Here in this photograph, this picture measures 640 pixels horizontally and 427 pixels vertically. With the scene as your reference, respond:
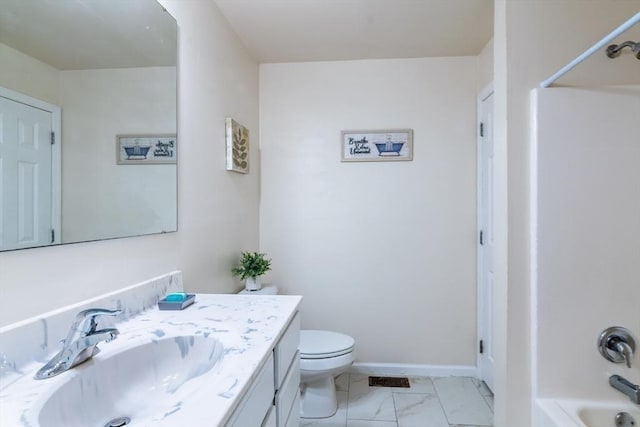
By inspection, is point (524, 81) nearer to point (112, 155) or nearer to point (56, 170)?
point (112, 155)

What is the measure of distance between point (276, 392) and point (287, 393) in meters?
0.14

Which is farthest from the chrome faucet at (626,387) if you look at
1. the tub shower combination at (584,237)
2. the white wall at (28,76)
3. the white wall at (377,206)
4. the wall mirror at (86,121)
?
the white wall at (28,76)

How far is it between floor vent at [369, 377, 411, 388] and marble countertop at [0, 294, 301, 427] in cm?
142

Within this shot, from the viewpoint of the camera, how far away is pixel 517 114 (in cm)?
154

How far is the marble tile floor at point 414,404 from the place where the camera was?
190 cm

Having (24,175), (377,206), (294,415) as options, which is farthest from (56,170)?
(377,206)

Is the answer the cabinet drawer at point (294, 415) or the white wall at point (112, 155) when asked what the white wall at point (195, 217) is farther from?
the cabinet drawer at point (294, 415)

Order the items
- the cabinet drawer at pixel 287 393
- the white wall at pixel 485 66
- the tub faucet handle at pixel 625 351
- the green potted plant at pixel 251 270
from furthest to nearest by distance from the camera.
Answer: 1. the white wall at pixel 485 66
2. the green potted plant at pixel 251 270
3. the tub faucet handle at pixel 625 351
4. the cabinet drawer at pixel 287 393

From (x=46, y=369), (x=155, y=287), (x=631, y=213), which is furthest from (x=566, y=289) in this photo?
(x=46, y=369)

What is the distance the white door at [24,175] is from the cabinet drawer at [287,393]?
787 mm

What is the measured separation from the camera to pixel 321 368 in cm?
185

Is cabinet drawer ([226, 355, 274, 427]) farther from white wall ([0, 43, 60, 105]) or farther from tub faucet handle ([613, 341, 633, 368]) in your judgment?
tub faucet handle ([613, 341, 633, 368])

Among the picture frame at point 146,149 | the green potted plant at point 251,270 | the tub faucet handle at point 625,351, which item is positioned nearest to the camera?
the picture frame at point 146,149

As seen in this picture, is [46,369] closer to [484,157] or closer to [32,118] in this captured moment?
[32,118]
